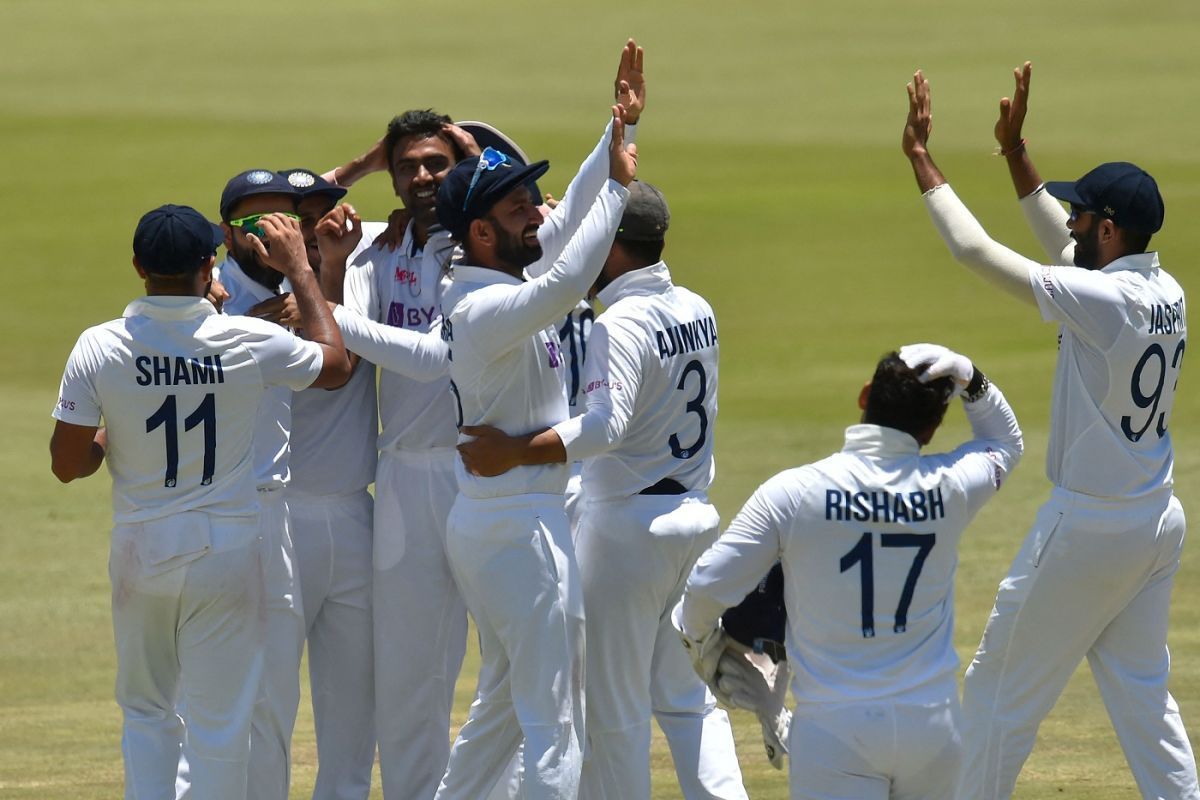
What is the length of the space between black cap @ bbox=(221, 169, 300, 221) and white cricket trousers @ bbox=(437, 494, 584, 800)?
141 cm

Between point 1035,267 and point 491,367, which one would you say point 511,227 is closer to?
point 491,367

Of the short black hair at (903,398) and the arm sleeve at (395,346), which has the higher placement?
the short black hair at (903,398)

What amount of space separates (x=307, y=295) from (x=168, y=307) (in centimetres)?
54

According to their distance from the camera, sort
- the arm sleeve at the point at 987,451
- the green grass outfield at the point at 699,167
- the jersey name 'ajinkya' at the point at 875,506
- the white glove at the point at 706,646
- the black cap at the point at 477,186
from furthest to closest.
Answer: the green grass outfield at the point at 699,167 < the black cap at the point at 477,186 < the white glove at the point at 706,646 < the arm sleeve at the point at 987,451 < the jersey name 'ajinkya' at the point at 875,506

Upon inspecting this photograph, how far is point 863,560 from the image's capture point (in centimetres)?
504

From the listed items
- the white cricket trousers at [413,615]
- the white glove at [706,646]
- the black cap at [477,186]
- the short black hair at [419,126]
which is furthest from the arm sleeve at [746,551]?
the short black hair at [419,126]

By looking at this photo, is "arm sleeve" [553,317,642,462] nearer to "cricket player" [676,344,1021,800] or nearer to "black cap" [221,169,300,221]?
"cricket player" [676,344,1021,800]

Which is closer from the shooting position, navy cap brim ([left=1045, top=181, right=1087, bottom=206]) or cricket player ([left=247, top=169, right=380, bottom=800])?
navy cap brim ([left=1045, top=181, right=1087, bottom=206])

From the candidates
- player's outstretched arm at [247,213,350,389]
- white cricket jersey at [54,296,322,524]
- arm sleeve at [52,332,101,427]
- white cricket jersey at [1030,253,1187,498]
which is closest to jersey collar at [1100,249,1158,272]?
white cricket jersey at [1030,253,1187,498]

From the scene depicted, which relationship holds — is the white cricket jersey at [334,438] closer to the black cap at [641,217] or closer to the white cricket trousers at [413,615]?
the white cricket trousers at [413,615]

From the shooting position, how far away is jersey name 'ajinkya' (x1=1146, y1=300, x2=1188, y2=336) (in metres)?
6.34

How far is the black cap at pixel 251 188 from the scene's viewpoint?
264 inches

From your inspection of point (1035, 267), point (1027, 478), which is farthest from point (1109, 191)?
point (1027, 478)

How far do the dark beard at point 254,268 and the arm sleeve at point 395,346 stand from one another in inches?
13.3
